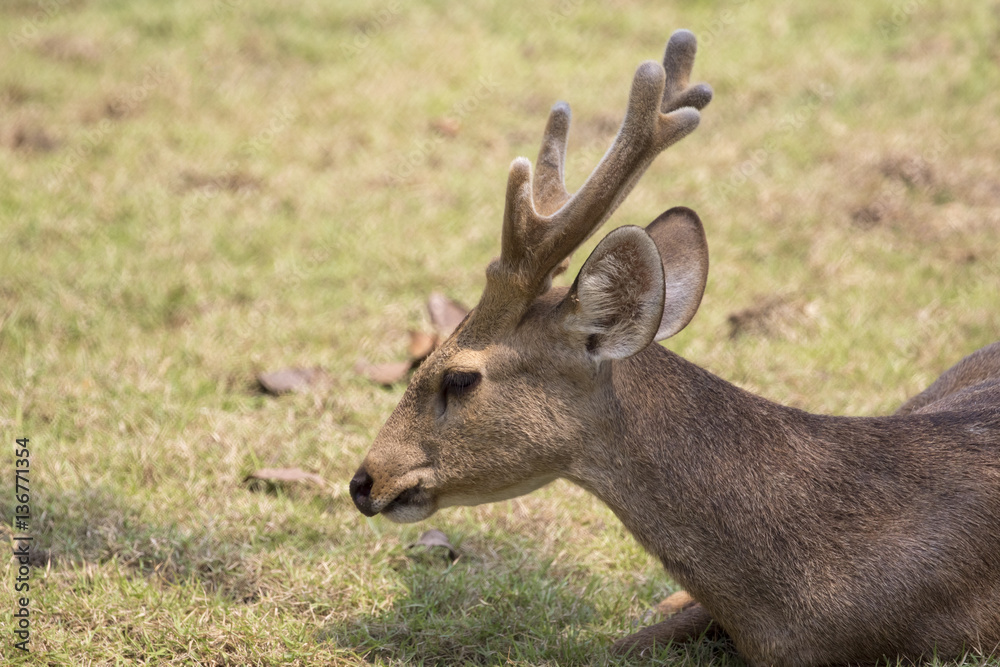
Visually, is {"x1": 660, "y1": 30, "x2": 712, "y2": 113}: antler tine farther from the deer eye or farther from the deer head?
the deer eye

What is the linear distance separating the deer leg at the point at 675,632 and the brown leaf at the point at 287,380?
7.15 feet

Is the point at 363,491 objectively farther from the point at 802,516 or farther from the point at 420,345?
the point at 420,345

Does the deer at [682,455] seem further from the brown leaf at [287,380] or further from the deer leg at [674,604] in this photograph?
the brown leaf at [287,380]

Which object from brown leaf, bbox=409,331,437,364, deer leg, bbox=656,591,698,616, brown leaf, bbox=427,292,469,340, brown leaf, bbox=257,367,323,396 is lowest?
deer leg, bbox=656,591,698,616

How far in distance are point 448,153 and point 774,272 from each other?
2618mm

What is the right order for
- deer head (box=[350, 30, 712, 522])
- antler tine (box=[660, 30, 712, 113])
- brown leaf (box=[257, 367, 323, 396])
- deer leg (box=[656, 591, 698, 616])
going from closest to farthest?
deer head (box=[350, 30, 712, 522])
antler tine (box=[660, 30, 712, 113])
deer leg (box=[656, 591, 698, 616])
brown leaf (box=[257, 367, 323, 396])

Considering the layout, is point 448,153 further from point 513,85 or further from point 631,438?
point 631,438

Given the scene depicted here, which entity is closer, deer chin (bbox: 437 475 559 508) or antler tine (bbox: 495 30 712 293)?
antler tine (bbox: 495 30 712 293)

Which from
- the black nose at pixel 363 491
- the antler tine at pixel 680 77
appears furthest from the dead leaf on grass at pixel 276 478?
the antler tine at pixel 680 77

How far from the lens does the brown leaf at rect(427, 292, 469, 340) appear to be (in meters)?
5.39

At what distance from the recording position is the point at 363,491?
3029 millimetres

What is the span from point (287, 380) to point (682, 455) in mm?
2467

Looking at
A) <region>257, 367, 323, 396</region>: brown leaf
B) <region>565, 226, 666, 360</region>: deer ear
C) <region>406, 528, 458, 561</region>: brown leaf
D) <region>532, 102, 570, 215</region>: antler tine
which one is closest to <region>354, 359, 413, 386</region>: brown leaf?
<region>257, 367, 323, 396</region>: brown leaf

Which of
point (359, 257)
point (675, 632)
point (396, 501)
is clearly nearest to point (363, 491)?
point (396, 501)
